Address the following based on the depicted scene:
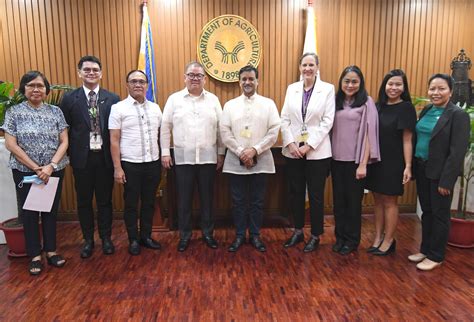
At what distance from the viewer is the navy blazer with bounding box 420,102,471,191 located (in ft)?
7.97

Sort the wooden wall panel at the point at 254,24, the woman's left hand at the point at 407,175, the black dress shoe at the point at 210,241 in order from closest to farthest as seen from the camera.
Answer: the woman's left hand at the point at 407,175 < the black dress shoe at the point at 210,241 < the wooden wall panel at the point at 254,24

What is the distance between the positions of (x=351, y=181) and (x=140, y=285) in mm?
1836

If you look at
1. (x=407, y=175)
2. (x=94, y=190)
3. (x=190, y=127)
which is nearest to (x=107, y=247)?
(x=94, y=190)

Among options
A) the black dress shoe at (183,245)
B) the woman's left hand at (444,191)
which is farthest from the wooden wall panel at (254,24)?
the woman's left hand at (444,191)

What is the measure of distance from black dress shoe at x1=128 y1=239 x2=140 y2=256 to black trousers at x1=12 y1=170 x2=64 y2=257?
0.61 m

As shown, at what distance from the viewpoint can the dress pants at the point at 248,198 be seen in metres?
3.02

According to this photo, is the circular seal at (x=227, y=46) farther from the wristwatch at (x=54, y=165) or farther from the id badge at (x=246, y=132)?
the wristwatch at (x=54, y=165)

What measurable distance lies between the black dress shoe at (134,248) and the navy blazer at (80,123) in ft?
2.56

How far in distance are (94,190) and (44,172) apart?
50cm

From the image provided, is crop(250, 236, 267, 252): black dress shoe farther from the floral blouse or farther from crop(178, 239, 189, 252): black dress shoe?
the floral blouse

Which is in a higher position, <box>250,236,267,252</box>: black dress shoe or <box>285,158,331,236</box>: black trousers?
<box>285,158,331,236</box>: black trousers

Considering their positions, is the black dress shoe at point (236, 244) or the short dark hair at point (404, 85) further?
the black dress shoe at point (236, 244)

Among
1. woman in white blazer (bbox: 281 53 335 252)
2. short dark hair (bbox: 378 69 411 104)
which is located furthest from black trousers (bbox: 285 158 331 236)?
short dark hair (bbox: 378 69 411 104)

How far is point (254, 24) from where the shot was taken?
3.90 metres
